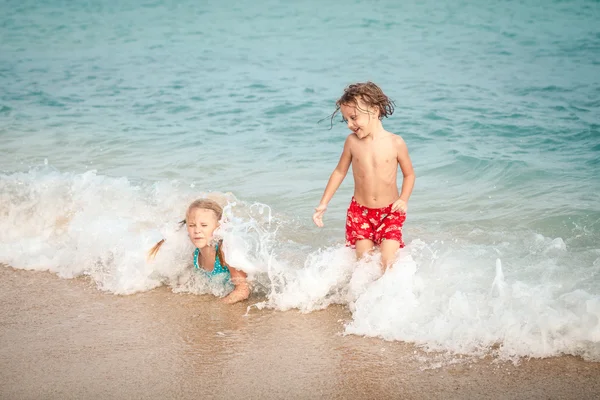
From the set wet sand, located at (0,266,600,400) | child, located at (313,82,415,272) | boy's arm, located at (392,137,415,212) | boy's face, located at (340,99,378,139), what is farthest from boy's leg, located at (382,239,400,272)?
boy's face, located at (340,99,378,139)

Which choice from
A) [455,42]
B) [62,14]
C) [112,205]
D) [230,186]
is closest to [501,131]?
[230,186]

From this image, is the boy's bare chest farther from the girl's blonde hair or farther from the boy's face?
the girl's blonde hair

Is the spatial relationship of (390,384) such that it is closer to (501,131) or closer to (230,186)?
(230,186)

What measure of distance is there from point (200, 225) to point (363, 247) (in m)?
1.07

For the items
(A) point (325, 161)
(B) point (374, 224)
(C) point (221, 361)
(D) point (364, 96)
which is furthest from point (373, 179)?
(A) point (325, 161)

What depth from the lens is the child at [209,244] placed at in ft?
14.5

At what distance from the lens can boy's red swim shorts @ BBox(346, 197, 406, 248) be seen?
14.6 feet

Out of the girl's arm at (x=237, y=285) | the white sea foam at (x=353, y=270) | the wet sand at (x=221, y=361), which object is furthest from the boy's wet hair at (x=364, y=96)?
the wet sand at (x=221, y=361)

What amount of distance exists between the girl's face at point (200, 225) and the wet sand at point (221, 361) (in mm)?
393

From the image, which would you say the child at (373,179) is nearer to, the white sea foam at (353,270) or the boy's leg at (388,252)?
the boy's leg at (388,252)

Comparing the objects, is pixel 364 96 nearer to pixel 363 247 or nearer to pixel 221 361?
pixel 363 247

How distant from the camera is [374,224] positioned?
14.9 feet

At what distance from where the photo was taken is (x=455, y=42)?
16.8 metres

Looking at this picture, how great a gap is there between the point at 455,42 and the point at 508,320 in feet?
46.5
